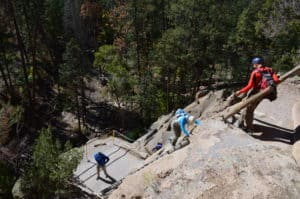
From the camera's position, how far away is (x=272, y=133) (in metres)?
9.84

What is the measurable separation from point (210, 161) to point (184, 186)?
0.85m

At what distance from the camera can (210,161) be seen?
7.90 m

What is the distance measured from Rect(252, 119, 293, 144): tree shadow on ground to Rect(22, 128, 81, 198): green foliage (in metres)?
9.24

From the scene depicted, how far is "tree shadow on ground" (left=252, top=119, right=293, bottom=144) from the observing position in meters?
9.37

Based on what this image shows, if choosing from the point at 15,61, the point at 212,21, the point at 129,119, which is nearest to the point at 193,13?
the point at 212,21

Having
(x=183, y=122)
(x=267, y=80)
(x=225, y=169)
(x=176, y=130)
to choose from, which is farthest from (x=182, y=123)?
(x=225, y=169)

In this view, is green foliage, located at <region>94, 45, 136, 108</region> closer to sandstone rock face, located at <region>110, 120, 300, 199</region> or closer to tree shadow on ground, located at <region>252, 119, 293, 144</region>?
tree shadow on ground, located at <region>252, 119, 293, 144</region>

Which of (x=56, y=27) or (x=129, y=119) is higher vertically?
(x=56, y=27)

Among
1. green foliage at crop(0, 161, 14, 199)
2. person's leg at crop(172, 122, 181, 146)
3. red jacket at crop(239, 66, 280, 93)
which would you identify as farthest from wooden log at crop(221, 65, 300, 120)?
green foliage at crop(0, 161, 14, 199)

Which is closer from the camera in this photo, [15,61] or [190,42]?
[190,42]

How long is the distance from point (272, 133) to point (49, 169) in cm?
1068

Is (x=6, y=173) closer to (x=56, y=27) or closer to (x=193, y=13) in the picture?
(x=193, y=13)

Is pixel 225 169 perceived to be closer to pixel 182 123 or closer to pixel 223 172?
pixel 223 172

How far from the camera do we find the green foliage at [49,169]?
1661 cm
